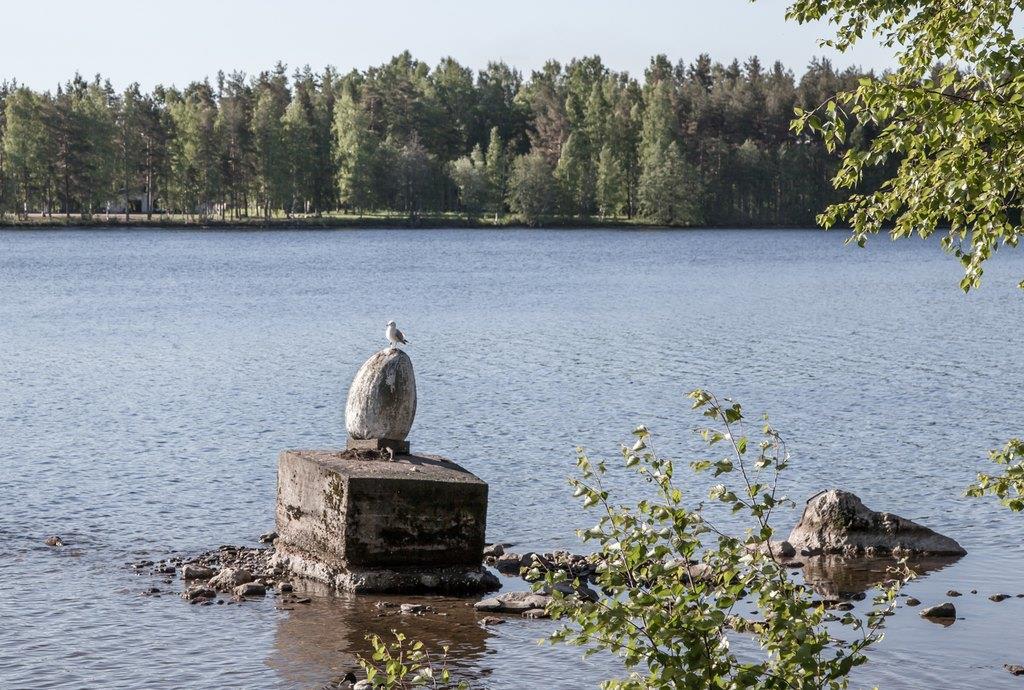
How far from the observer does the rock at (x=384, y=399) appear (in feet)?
70.3

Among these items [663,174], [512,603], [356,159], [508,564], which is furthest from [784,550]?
[663,174]

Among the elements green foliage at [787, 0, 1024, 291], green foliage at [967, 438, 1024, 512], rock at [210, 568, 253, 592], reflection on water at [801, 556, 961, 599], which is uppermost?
green foliage at [787, 0, 1024, 291]

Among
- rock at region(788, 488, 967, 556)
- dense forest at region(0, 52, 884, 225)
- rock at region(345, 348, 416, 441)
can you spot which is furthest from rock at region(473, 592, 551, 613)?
dense forest at region(0, 52, 884, 225)

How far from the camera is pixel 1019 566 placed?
23.0 metres

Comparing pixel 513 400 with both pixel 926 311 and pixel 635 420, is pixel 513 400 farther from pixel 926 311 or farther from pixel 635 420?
pixel 926 311

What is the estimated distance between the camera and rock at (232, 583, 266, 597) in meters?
20.7

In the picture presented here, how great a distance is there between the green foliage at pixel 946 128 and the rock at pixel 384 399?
8.58 metres

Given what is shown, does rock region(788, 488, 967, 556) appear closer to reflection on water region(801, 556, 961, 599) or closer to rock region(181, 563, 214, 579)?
reflection on water region(801, 556, 961, 599)

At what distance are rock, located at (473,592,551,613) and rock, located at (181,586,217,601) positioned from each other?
3.99 m

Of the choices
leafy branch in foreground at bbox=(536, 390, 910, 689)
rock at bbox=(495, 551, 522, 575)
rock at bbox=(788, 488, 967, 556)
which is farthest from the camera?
rock at bbox=(788, 488, 967, 556)

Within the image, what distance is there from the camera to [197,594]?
20.6 metres

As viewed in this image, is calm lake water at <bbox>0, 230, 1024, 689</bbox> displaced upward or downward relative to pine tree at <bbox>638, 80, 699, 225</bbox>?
downward

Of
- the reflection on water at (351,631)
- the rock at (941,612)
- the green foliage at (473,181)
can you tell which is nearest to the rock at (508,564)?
the reflection on water at (351,631)

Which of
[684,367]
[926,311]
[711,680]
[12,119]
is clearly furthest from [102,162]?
[711,680]
